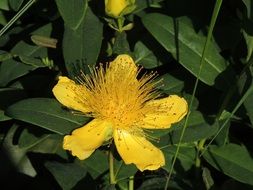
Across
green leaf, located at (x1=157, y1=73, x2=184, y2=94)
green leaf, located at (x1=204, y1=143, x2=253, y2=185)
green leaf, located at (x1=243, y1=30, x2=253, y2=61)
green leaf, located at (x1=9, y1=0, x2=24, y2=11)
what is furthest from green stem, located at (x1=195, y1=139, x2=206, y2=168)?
green leaf, located at (x1=9, y1=0, x2=24, y2=11)

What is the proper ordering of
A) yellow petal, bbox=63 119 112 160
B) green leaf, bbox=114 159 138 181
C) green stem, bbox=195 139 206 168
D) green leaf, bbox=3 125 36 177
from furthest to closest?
green leaf, bbox=3 125 36 177 → green stem, bbox=195 139 206 168 → green leaf, bbox=114 159 138 181 → yellow petal, bbox=63 119 112 160

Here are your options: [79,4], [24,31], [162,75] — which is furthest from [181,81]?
[24,31]

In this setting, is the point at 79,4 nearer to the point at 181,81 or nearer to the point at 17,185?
the point at 181,81

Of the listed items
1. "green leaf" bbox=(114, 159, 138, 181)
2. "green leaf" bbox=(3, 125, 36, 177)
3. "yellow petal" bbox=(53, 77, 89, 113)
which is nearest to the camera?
"yellow petal" bbox=(53, 77, 89, 113)

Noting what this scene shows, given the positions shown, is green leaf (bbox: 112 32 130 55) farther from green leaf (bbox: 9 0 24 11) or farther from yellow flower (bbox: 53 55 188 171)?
green leaf (bbox: 9 0 24 11)

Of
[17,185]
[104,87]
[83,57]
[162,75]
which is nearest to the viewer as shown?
[104,87]

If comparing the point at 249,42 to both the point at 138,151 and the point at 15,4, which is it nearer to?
the point at 138,151

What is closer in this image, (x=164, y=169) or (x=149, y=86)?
(x=149, y=86)
